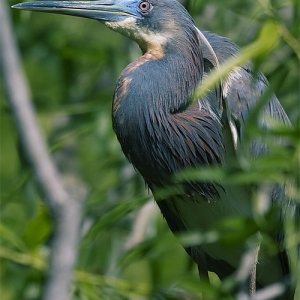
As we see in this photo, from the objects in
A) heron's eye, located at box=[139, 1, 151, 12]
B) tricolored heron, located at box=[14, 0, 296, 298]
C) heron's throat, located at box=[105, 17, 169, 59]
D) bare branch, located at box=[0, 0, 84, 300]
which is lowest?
tricolored heron, located at box=[14, 0, 296, 298]

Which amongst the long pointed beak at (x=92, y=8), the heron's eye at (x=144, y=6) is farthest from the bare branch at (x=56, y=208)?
the heron's eye at (x=144, y=6)

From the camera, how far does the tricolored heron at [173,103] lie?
2.78 m

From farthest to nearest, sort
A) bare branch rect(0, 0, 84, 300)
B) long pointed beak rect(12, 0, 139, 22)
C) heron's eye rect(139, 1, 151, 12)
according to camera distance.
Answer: heron's eye rect(139, 1, 151, 12) → long pointed beak rect(12, 0, 139, 22) → bare branch rect(0, 0, 84, 300)

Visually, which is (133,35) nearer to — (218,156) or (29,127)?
(218,156)

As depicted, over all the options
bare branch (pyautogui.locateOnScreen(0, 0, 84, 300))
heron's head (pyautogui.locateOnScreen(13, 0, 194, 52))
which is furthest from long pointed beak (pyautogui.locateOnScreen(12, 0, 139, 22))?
bare branch (pyautogui.locateOnScreen(0, 0, 84, 300))

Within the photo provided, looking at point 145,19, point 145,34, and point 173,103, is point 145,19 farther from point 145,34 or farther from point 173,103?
point 173,103

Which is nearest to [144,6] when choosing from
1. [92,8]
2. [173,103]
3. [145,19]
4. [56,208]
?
[145,19]

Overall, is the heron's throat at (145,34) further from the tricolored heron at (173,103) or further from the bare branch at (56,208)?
the bare branch at (56,208)

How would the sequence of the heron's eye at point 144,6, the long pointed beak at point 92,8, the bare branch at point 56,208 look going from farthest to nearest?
the heron's eye at point 144,6
the long pointed beak at point 92,8
the bare branch at point 56,208

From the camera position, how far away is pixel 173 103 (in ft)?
9.21

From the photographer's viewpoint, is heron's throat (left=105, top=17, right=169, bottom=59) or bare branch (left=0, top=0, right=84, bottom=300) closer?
bare branch (left=0, top=0, right=84, bottom=300)

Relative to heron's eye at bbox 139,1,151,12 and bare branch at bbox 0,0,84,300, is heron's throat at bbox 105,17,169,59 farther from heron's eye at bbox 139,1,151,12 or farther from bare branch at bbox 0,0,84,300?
bare branch at bbox 0,0,84,300

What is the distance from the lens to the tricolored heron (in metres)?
2.78

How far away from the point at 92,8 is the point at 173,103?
403 millimetres
